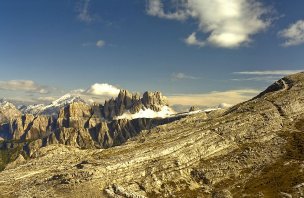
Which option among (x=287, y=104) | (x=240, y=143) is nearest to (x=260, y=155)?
(x=240, y=143)

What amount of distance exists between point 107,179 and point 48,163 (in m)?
24.4

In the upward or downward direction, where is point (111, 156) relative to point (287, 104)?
downward

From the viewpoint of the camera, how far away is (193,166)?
94875mm

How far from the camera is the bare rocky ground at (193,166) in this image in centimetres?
8375

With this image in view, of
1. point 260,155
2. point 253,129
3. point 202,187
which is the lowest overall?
point 202,187

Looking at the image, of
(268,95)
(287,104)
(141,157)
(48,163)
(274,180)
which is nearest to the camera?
(274,180)

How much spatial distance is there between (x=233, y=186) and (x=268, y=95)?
55889mm

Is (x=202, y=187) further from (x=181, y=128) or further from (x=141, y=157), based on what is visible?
(x=181, y=128)

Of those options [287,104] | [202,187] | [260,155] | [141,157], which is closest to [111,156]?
[141,157]

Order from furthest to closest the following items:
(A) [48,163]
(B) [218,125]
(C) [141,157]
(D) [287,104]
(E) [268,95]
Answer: (E) [268,95]
(D) [287,104]
(B) [218,125]
(A) [48,163]
(C) [141,157]

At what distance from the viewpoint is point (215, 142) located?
104m

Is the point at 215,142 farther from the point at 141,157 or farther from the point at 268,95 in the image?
the point at 268,95

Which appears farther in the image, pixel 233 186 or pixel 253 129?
pixel 253 129

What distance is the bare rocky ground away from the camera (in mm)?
83750
